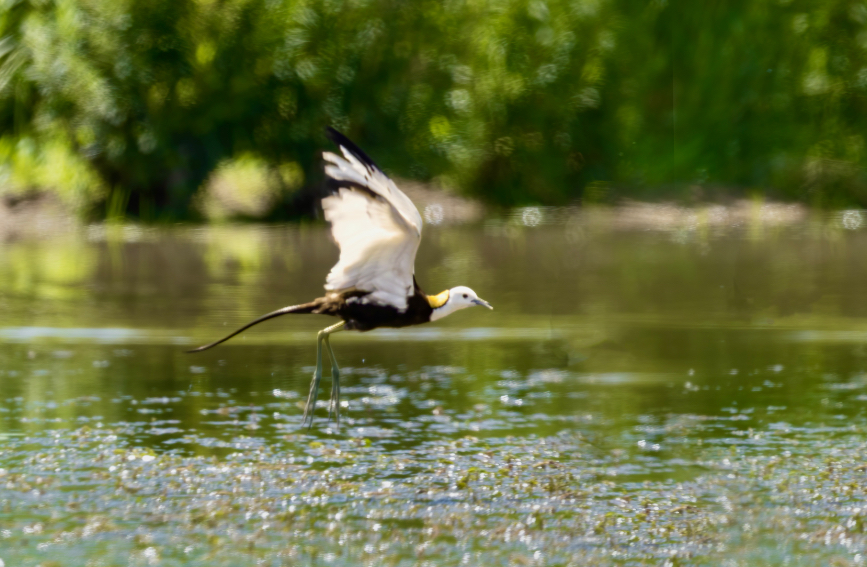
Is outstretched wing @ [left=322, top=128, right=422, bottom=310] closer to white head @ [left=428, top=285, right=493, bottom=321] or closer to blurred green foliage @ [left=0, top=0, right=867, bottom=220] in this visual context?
white head @ [left=428, top=285, right=493, bottom=321]

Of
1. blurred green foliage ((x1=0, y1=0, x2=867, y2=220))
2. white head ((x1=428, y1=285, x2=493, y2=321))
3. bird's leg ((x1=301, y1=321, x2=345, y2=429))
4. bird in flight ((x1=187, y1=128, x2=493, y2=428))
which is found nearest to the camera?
A: bird in flight ((x1=187, y1=128, x2=493, y2=428))

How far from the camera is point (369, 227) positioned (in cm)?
722

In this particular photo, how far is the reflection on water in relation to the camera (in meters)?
6.24

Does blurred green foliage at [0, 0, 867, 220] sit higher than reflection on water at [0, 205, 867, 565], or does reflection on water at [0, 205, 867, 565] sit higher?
blurred green foliage at [0, 0, 867, 220]

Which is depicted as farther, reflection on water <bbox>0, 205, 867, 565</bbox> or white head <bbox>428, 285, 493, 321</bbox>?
white head <bbox>428, 285, 493, 321</bbox>

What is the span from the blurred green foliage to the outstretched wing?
16484 millimetres

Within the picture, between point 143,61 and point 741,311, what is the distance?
518 inches

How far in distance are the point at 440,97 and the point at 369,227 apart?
1805 cm

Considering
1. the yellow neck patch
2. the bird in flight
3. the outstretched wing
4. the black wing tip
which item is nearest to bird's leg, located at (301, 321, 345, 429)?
the bird in flight

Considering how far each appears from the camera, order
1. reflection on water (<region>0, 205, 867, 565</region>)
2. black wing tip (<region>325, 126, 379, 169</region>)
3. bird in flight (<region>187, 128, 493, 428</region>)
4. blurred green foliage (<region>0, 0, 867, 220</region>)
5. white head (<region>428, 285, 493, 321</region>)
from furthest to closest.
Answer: blurred green foliage (<region>0, 0, 867, 220</region>) < white head (<region>428, 285, 493, 321</region>) < bird in flight (<region>187, 128, 493, 428</region>) < black wing tip (<region>325, 126, 379, 169</region>) < reflection on water (<region>0, 205, 867, 565</region>)

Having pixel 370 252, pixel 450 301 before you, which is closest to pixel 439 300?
pixel 450 301

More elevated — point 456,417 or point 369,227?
point 369,227

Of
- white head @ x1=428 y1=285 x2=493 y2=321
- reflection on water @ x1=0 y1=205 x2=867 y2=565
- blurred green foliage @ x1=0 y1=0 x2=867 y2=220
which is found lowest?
reflection on water @ x1=0 y1=205 x2=867 y2=565

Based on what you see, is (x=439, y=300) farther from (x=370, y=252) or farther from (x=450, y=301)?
(x=370, y=252)
